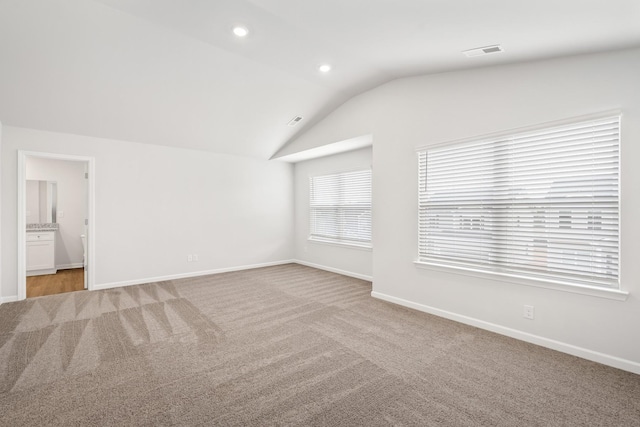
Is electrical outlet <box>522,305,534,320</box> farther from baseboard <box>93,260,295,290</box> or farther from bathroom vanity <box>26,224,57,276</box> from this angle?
bathroom vanity <box>26,224,57,276</box>

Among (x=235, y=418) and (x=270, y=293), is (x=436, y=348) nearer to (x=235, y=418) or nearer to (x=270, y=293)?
(x=235, y=418)

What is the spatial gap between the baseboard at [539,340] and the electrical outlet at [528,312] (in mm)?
167

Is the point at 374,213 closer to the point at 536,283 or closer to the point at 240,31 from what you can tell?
the point at 536,283

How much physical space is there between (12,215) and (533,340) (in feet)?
21.5

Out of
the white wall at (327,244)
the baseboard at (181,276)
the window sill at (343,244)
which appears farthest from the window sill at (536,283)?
the baseboard at (181,276)

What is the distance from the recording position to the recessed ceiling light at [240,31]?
9.30ft

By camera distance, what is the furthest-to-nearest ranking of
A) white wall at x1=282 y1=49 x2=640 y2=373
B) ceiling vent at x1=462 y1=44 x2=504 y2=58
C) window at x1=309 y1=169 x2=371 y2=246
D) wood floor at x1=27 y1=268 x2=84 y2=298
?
window at x1=309 y1=169 x2=371 y2=246 < wood floor at x1=27 y1=268 x2=84 y2=298 < ceiling vent at x1=462 y1=44 x2=504 y2=58 < white wall at x1=282 y1=49 x2=640 y2=373

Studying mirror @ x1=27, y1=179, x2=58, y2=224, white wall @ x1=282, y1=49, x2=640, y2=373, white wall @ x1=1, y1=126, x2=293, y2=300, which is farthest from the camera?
mirror @ x1=27, y1=179, x2=58, y2=224

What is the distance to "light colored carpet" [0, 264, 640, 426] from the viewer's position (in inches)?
72.6

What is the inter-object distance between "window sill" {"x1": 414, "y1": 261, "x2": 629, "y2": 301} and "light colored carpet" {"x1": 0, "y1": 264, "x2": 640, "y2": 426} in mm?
574

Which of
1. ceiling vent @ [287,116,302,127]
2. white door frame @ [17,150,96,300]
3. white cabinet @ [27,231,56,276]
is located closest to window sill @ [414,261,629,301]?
ceiling vent @ [287,116,302,127]

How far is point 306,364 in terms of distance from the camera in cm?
243

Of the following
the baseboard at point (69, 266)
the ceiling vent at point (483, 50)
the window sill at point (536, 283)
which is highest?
the ceiling vent at point (483, 50)

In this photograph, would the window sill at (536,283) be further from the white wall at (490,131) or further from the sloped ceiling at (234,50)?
the sloped ceiling at (234,50)
